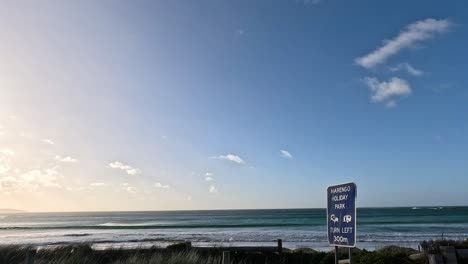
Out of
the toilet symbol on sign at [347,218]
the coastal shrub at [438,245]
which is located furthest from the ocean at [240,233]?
the toilet symbol on sign at [347,218]

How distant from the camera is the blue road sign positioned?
5.93m

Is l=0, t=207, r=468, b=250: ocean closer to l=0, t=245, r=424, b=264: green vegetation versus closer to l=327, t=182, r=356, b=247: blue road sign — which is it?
l=0, t=245, r=424, b=264: green vegetation

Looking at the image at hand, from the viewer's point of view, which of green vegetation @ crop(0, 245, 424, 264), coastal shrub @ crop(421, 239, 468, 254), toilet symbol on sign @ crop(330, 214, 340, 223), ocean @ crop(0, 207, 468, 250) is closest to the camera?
toilet symbol on sign @ crop(330, 214, 340, 223)

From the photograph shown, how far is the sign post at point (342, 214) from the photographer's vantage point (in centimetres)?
592

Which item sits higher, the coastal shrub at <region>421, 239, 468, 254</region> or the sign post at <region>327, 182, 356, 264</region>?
the sign post at <region>327, 182, 356, 264</region>

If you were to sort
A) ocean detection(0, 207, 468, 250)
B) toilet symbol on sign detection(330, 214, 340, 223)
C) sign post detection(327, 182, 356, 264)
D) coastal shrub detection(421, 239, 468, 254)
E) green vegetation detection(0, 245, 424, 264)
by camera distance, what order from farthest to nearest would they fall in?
1. ocean detection(0, 207, 468, 250)
2. coastal shrub detection(421, 239, 468, 254)
3. green vegetation detection(0, 245, 424, 264)
4. toilet symbol on sign detection(330, 214, 340, 223)
5. sign post detection(327, 182, 356, 264)

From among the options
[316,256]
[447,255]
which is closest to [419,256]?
[447,255]

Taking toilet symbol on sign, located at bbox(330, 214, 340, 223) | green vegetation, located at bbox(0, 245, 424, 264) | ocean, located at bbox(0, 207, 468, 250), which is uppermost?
toilet symbol on sign, located at bbox(330, 214, 340, 223)

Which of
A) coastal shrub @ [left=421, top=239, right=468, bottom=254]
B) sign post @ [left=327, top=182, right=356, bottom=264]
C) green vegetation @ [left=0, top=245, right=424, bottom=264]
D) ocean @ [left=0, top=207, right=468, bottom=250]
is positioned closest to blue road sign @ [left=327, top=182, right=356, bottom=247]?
sign post @ [left=327, top=182, right=356, bottom=264]

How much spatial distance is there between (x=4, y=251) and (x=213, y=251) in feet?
25.1

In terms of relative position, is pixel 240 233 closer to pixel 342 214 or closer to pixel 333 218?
pixel 333 218

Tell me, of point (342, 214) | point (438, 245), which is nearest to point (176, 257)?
point (342, 214)

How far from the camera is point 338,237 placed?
21.0 ft

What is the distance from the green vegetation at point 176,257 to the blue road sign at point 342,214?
158 inches
